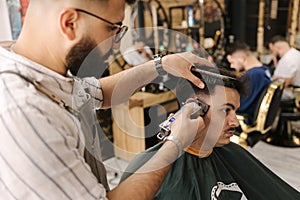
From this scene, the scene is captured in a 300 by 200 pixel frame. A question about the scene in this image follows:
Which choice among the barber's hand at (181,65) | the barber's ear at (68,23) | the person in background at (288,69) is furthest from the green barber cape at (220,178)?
the person in background at (288,69)

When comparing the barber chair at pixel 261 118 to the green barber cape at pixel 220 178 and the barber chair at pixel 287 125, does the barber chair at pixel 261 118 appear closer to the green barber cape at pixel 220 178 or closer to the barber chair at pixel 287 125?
the barber chair at pixel 287 125

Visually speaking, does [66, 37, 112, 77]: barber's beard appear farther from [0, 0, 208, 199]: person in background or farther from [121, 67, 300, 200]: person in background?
[121, 67, 300, 200]: person in background

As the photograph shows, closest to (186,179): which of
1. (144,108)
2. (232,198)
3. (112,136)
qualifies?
(232,198)

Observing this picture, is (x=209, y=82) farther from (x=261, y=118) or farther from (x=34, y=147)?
(x=261, y=118)

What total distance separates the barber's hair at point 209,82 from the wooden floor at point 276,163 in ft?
4.75

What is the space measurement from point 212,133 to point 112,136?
74.8 inches

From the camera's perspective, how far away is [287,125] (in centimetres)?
359

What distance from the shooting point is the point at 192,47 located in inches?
139

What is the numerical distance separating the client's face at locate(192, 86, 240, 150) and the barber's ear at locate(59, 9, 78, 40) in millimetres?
696

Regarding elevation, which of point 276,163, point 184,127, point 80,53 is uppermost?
point 80,53

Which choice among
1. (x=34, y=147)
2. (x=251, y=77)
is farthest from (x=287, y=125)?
(x=34, y=147)

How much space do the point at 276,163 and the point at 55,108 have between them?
2.84m

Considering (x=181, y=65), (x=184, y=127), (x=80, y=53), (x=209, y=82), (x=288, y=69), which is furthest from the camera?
(x=288, y=69)

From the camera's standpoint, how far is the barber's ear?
67cm
